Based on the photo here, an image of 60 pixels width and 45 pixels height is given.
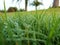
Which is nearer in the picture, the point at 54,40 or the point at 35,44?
the point at 35,44

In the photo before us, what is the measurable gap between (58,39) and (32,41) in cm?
24

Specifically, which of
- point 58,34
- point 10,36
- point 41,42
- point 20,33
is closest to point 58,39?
point 58,34

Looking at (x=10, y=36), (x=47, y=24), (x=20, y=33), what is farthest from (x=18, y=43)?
(x=47, y=24)

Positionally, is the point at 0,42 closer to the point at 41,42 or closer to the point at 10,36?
the point at 10,36

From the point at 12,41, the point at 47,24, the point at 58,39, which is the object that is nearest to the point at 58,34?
the point at 58,39

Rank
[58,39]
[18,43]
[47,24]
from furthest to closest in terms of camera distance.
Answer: [47,24]
[58,39]
[18,43]

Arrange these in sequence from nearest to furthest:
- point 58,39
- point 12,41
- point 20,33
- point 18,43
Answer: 1. point 18,43
2. point 12,41
3. point 20,33
4. point 58,39

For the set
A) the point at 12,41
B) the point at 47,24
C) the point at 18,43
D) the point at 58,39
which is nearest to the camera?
the point at 18,43

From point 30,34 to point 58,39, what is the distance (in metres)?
0.19

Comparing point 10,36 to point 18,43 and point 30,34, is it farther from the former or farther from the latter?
point 30,34

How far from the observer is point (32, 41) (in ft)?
→ 3.25

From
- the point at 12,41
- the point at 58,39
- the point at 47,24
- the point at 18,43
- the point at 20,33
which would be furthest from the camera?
the point at 47,24

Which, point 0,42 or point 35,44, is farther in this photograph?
point 35,44

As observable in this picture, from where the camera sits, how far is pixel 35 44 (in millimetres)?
984
